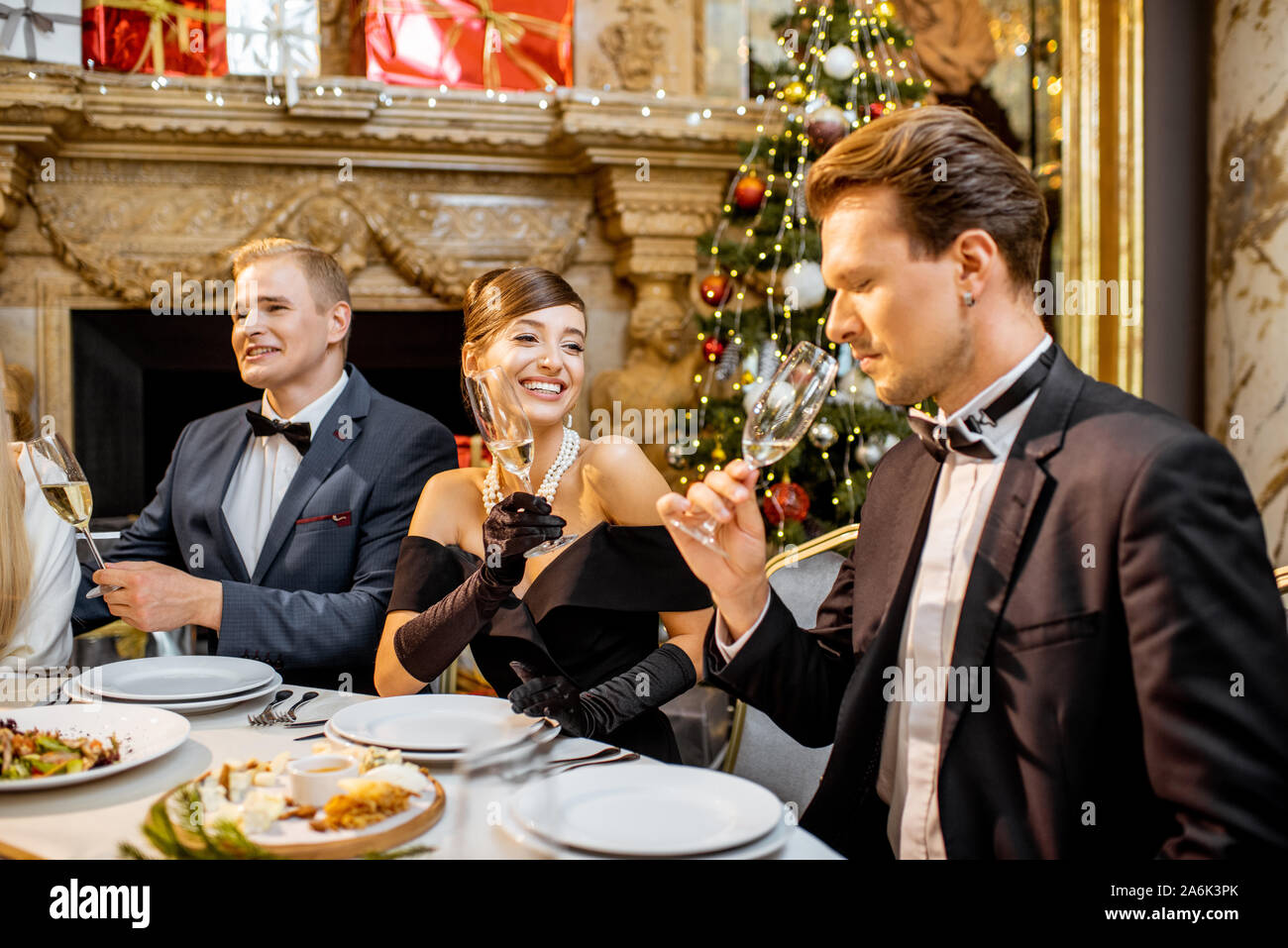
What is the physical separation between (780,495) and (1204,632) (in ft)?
9.44

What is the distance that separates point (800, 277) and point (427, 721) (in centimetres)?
317

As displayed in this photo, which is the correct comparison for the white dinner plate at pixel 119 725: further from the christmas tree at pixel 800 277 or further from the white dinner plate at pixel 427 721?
the christmas tree at pixel 800 277

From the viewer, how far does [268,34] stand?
4.59 metres

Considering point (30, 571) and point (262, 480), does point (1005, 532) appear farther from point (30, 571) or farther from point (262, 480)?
point (262, 480)

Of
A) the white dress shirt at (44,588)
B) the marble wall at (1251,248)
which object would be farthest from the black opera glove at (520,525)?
the marble wall at (1251,248)

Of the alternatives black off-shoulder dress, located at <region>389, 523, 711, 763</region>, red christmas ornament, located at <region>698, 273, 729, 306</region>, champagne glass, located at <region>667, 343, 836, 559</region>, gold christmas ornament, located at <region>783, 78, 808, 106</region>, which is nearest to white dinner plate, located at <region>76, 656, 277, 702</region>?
black off-shoulder dress, located at <region>389, 523, 711, 763</region>

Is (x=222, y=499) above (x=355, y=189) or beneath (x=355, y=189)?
beneath

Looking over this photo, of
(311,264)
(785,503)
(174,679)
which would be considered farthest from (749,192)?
(174,679)

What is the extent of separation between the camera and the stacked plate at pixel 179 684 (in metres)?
1.54

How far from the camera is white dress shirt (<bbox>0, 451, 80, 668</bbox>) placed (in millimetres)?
1984

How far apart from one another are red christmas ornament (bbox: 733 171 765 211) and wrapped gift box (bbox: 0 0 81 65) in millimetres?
2900

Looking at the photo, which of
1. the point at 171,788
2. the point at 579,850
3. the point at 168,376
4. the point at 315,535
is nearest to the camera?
the point at 579,850

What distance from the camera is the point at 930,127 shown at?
133 centimetres

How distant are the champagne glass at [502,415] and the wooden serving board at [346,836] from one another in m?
0.54
